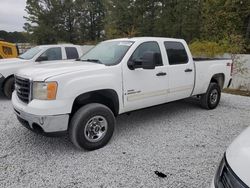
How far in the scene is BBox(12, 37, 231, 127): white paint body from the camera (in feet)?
11.6

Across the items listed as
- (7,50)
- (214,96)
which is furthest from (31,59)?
(214,96)

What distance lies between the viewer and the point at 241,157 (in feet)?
5.40

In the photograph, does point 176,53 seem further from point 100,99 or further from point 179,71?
point 100,99

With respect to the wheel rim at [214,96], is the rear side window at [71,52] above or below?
above

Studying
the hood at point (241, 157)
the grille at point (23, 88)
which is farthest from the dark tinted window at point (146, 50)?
the hood at point (241, 157)

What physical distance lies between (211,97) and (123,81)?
3236mm

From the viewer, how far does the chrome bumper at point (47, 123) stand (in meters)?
3.47

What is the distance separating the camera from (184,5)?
22312 mm

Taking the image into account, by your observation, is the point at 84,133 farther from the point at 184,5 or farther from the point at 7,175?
the point at 184,5

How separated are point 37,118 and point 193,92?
12.3ft

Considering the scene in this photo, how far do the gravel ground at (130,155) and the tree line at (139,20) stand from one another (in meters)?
9.40

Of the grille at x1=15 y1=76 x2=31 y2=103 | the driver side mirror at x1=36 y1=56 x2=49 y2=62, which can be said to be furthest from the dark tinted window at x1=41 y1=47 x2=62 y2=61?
the grille at x1=15 y1=76 x2=31 y2=103

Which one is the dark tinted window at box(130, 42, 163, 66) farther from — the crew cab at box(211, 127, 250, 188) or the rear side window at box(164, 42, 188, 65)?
the crew cab at box(211, 127, 250, 188)

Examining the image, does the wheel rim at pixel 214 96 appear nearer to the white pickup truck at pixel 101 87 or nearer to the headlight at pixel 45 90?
the white pickup truck at pixel 101 87
